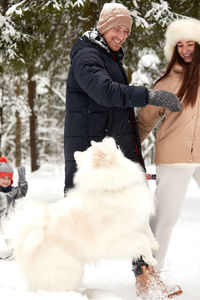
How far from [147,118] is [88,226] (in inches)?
48.5

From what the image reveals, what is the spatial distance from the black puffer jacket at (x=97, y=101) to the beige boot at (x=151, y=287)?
3.31 feet

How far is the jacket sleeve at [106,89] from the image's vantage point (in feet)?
7.66

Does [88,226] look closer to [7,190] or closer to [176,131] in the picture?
[176,131]

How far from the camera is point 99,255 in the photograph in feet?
8.12

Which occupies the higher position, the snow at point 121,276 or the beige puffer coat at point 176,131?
the beige puffer coat at point 176,131

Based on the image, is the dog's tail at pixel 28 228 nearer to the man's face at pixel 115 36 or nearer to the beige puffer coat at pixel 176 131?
the beige puffer coat at pixel 176 131

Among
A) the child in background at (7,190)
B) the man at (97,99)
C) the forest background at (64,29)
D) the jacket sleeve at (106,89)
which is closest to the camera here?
the jacket sleeve at (106,89)

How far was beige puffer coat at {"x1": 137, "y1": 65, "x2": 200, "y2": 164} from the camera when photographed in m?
2.88

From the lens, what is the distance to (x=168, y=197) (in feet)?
9.94

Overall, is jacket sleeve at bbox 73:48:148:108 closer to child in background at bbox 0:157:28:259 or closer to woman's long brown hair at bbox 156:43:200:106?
woman's long brown hair at bbox 156:43:200:106

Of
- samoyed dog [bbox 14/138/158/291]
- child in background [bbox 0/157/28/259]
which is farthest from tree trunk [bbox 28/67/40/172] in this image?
samoyed dog [bbox 14/138/158/291]

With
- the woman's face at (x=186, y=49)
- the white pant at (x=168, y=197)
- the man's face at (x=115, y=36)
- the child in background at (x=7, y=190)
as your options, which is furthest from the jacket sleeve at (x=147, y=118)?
the child in background at (x=7, y=190)

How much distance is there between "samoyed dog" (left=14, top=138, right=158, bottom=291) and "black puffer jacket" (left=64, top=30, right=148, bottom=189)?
27 centimetres

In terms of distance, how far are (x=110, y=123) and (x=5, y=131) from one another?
1897 centimetres
